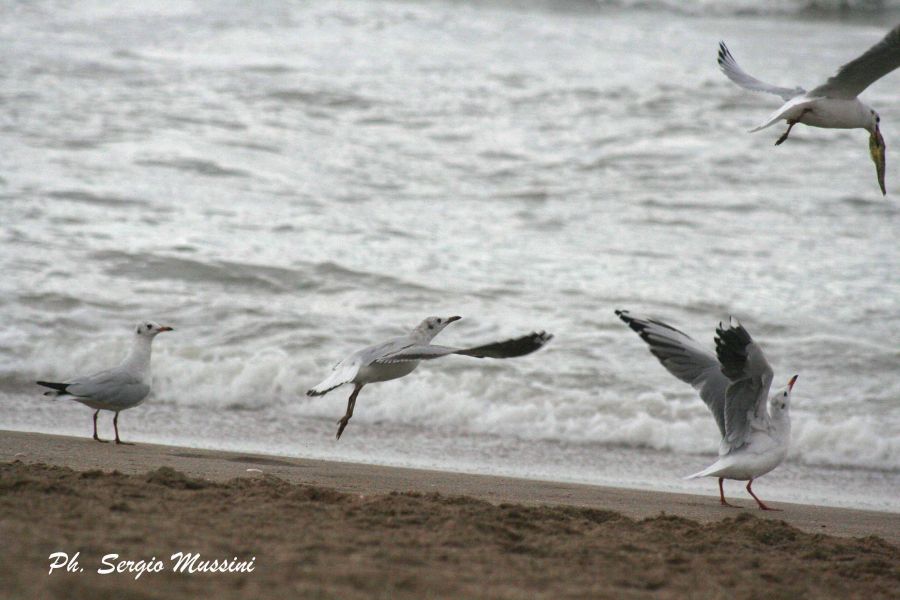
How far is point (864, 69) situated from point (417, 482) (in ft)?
9.36

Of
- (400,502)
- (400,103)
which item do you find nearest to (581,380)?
(400,502)

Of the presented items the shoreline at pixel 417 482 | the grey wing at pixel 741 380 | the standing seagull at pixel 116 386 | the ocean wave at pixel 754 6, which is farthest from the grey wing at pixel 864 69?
the ocean wave at pixel 754 6

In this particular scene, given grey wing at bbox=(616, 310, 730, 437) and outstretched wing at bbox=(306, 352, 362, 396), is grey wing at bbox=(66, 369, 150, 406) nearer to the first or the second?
outstretched wing at bbox=(306, 352, 362, 396)

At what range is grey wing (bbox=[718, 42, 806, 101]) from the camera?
18.5 feet

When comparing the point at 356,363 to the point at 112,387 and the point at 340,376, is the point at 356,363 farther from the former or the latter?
the point at 112,387

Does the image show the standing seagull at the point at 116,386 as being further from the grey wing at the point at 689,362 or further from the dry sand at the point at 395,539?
the grey wing at the point at 689,362

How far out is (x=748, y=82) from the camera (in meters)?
6.05

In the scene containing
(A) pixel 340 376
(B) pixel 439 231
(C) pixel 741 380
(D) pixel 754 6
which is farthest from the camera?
(D) pixel 754 6

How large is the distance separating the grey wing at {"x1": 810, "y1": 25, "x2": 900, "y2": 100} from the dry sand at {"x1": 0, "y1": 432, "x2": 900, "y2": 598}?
2034mm

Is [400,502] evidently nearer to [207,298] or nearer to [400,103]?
[207,298]

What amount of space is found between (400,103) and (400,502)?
36.1 ft

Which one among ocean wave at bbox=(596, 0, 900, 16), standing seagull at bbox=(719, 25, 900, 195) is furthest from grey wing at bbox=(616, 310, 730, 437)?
ocean wave at bbox=(596, 0, 900, 16)

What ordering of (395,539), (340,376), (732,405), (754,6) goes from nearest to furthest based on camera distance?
(395,539) < (732,405) < (340,376) < (754,6)

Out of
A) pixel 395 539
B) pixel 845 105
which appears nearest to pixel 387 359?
pixel 395 539
